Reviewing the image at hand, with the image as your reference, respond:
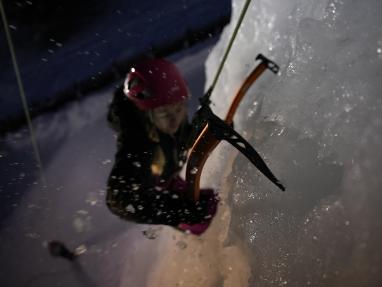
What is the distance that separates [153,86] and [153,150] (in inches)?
20.0

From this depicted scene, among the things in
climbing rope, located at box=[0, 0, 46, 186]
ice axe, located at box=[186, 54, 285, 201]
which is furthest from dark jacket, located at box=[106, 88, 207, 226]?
climbing rope, located at box=[0, 0, 46, 186]

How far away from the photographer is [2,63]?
3.21 m

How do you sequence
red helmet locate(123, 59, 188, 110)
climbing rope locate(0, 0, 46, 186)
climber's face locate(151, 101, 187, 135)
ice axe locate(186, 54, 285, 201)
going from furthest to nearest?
1. climbing rope locate(0, 0, 46, 186)
2. climber's face locate(151, 101, 187, 135)
3. red helmet locate(123, 59, 188, 110)
4. ice axe locate(186, 54, 285, 201)

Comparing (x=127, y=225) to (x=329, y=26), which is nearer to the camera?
(x=329, y=26)

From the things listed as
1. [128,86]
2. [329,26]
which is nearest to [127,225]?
[128,86]

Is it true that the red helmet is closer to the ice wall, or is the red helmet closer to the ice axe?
the ice axe

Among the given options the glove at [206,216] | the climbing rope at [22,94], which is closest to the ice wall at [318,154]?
the glove at [206,216]

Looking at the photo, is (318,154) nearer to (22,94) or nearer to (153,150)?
(153,150)

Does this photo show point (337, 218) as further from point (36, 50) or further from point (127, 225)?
point (36, 50)

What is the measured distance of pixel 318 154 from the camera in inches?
110

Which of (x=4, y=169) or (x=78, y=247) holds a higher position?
(x=4, y=169)

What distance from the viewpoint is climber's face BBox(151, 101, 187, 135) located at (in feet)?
9.03

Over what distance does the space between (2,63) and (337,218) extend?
2901 millimetres

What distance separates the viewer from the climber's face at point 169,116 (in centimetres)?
275
